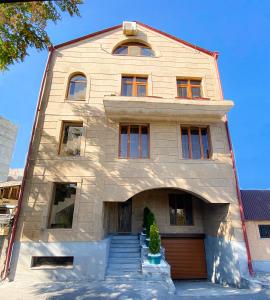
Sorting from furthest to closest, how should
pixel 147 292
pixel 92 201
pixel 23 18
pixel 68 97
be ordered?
1. pixel 68 97
2. pixel 92 201
3. pixel 23 18
4. pixel 147 292

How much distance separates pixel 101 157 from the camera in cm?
873

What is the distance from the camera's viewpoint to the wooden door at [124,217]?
34.3 ft

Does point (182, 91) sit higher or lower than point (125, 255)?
higher

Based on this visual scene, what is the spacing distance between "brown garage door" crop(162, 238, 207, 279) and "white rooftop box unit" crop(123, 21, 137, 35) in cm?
1203

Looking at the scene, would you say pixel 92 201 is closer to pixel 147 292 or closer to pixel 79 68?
pixel 147 292

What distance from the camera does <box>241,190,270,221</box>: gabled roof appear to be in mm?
9102

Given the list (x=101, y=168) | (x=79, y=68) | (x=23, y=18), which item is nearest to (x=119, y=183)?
(x=101, y=168)

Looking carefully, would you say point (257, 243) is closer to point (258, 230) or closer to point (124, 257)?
point (258, 230)

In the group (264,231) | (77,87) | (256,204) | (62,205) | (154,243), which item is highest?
(77,87)

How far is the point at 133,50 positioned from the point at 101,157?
271 inches

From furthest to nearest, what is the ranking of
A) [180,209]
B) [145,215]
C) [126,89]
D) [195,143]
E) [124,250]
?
[180,209] < [126,89] < [145,215] < [195,143] < [124,250]

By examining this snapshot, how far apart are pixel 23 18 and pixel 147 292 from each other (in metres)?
10.7

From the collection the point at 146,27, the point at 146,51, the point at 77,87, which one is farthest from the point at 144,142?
the point at 146,27

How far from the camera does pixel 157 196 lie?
10625 mm
